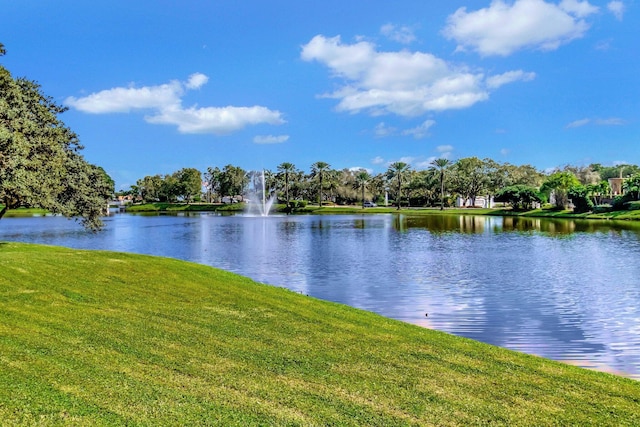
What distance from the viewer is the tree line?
143875mm

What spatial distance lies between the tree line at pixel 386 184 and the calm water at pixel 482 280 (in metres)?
87.2

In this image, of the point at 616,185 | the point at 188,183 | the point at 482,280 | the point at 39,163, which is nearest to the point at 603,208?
the point at 616,185

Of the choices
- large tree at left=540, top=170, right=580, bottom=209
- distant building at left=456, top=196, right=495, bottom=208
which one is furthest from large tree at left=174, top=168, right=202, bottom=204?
large tree at left=540, top=170, right=580, bottom=209

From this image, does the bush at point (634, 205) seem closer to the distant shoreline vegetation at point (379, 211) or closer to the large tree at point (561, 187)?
the distant shoreline vegetation at point (379, 211)

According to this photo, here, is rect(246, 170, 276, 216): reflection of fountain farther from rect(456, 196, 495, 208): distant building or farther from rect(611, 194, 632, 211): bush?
rect(611, 194, 632, 211): bush

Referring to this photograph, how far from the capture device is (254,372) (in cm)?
907

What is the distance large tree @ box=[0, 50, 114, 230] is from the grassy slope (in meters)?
6.42

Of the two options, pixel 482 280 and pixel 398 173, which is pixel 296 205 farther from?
pixel 482 280

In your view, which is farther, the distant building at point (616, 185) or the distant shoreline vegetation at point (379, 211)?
the distant building at point (616, 185)

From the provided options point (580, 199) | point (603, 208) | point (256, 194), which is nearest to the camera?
point (603, 208)

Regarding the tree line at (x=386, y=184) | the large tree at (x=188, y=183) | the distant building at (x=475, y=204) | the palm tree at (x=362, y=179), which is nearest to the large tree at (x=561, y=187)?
the tree line at (x=386, y=184)

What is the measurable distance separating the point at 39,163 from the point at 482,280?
22.5 meters

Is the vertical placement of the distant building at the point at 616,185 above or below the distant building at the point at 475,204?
above

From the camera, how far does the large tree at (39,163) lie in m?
19.2
